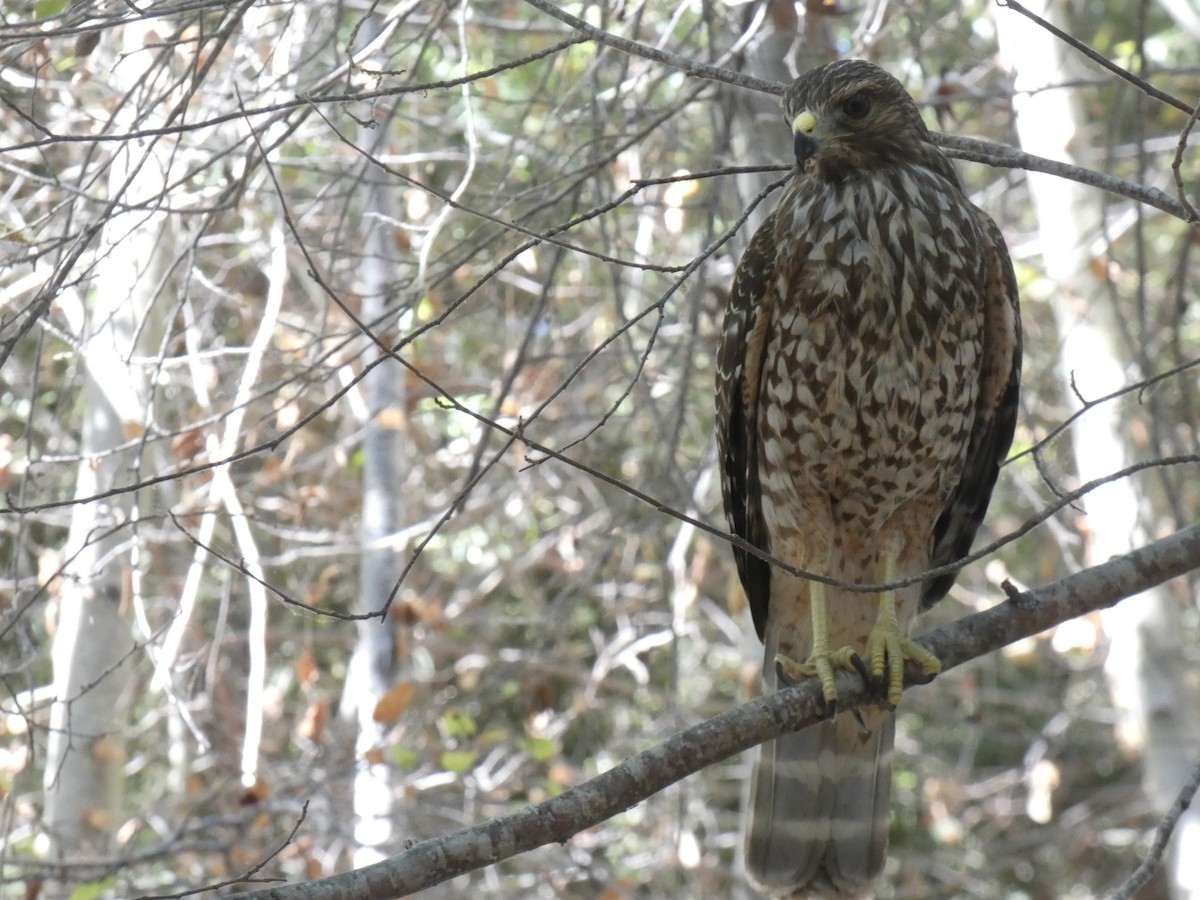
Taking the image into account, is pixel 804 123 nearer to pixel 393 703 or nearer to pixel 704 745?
pixel 704 745

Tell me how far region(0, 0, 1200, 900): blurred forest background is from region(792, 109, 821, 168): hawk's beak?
218mm

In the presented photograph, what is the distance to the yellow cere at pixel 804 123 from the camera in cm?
286

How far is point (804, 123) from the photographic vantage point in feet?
9.37

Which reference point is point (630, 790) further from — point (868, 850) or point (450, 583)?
point (450, 583)

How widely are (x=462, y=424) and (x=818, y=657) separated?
3770mm

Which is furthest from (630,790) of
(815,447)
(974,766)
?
(974,766)

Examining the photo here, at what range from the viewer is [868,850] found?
3.44 m

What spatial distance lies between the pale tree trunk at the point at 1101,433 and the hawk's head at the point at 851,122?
2.37m

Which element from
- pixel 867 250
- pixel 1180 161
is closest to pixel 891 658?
pixel 867 250

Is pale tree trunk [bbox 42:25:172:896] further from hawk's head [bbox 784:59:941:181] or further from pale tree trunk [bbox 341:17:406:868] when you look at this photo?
hawk's head [bbox 784:59:941:181]

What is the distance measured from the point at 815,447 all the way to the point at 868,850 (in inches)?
41.9

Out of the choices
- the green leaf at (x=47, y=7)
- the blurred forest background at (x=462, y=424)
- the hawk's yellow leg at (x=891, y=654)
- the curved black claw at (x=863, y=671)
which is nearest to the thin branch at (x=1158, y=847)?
the blurred forest background at (x=462, y=424)

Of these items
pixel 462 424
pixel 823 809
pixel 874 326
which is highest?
pixel 462 424

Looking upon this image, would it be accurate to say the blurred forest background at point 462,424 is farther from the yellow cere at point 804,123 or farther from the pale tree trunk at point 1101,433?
the yellow cere at point 804,123
